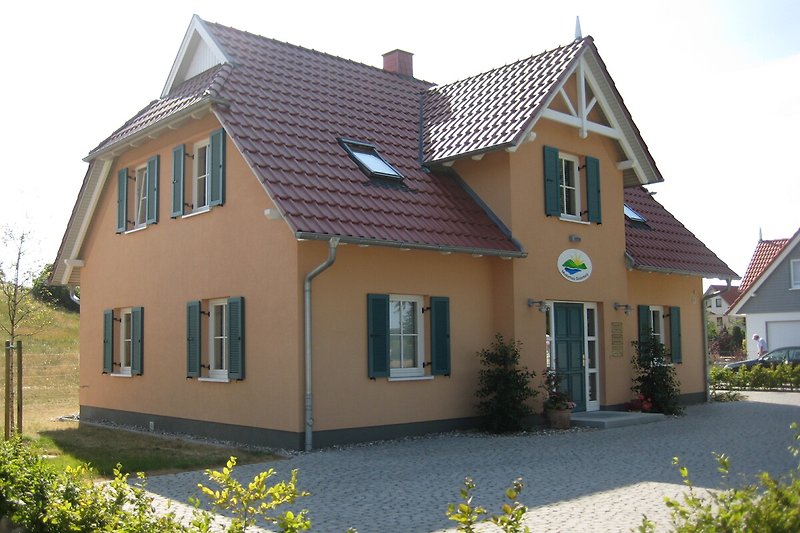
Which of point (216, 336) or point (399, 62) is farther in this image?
point (399, 62)

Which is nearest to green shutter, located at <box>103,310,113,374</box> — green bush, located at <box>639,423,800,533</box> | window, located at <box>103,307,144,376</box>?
window, located at <box>103,307,144,376</box>

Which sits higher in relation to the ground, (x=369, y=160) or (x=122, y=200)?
(x=369, y=160)

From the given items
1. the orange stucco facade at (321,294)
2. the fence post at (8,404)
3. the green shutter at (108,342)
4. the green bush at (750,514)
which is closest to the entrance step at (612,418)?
the orange stucco facade at (321,294)

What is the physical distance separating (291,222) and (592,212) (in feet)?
23.9

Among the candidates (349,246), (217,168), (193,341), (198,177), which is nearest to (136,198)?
(198,177)

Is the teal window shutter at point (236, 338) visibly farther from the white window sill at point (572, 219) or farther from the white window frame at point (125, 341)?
the white window sill at point (572, 219)

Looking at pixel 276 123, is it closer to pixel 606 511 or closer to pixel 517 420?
pixel 517 420

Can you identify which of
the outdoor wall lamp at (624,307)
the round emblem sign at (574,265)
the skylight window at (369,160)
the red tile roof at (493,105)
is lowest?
the outdoor wall lamp at (624,307)

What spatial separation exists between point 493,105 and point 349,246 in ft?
16.5

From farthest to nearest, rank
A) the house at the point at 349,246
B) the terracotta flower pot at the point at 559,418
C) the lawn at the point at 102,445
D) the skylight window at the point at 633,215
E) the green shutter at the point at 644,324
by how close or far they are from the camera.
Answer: the skylight window at the point at 633,215
the green shutter at the point at 644,324
the terracotta flower pot at the point at 559,418
the house at the point at 349,246
the lawn at the point at 102,445

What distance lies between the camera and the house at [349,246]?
516 inches

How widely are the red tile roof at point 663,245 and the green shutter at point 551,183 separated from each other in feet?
9.11

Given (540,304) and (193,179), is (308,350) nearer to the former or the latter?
(193,179)

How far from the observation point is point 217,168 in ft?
47.2
